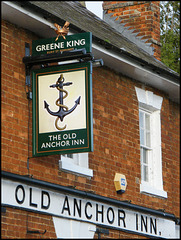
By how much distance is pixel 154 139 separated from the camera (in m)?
15.0

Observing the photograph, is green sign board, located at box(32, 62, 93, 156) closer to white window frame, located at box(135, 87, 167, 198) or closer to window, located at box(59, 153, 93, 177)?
window, located at box(59, 153, 93, 177)

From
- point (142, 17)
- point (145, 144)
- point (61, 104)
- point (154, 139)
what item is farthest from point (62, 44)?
point (142, 17)

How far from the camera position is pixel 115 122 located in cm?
1381

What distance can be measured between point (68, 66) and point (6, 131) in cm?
149

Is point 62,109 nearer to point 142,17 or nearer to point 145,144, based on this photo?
point 145,144

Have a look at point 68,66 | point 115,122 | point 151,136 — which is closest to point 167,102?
point 151,136

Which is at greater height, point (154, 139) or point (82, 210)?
point (154, 139)

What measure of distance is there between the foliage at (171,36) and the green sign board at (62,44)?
481 inches

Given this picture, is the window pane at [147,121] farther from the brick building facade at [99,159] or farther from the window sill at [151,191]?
the window sill at [151,191]

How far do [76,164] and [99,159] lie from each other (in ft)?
1.97

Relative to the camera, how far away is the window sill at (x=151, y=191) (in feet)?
46.3

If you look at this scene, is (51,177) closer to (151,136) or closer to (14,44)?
(14,44)

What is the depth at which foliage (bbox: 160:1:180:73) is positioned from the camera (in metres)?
24.1

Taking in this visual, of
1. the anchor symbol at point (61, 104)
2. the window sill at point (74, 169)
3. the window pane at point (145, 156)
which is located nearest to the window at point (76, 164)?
the window sill at point (74, 169)
